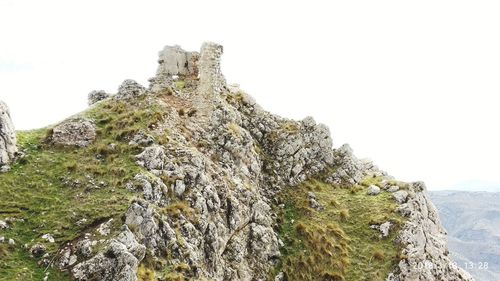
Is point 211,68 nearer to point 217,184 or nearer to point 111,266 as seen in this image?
point 217,184

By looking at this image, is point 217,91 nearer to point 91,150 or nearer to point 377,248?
point 91,150

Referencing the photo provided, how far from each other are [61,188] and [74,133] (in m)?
7.62

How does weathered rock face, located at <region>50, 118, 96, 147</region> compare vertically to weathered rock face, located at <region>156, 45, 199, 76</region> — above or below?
below

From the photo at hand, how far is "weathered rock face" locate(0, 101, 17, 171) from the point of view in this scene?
114 feet

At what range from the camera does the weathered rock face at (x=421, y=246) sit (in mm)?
42906

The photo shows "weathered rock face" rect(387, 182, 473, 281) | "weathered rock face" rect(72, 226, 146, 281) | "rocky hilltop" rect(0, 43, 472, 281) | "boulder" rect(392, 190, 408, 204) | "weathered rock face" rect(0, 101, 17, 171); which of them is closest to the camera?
"weathered rock face" rect(72, 226, 146, 281)

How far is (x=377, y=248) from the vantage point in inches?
1762

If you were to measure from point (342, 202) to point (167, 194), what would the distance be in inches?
808

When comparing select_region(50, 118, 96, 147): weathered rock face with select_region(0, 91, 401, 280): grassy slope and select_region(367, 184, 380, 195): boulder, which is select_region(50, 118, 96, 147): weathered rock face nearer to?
select_region(0, 91, 401, 280): grassy slope

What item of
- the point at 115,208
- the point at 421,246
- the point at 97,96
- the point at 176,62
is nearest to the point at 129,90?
the point at 97,96

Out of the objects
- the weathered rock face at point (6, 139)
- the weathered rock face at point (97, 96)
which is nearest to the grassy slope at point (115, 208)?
the weathered rock face at point (6, 139)

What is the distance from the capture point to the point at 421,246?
4475cm

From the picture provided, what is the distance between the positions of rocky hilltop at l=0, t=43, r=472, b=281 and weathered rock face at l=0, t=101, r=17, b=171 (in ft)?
0.34

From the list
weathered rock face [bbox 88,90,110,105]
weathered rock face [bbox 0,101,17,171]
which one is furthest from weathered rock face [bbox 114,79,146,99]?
weathered rock face [bbox 0,101,17,171]
